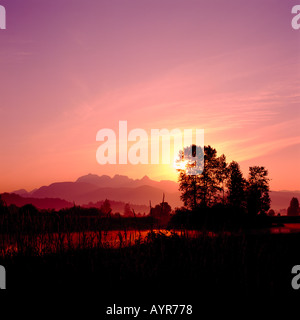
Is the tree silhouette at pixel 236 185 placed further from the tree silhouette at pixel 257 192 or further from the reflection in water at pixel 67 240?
the reflection in water at pixel 67 240

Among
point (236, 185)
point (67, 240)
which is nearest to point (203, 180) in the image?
point (236, 185)

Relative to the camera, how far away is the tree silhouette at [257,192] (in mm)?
47688

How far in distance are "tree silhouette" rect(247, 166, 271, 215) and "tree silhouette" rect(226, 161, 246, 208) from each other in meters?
1.05

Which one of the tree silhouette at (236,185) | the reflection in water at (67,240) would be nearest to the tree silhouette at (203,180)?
the tree silhouette at (236,185)

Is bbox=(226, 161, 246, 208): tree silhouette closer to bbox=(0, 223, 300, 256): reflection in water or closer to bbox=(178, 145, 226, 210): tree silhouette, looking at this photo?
bbox=(178, 145, 226, 210): tree silhouette

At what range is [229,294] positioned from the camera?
8.99 meters

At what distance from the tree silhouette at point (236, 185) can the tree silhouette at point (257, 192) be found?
1046mm

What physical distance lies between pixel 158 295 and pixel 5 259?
5765 mm
